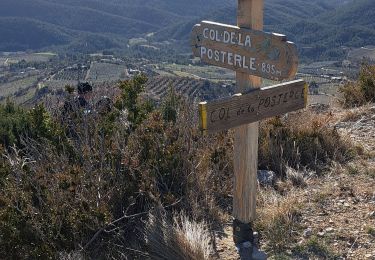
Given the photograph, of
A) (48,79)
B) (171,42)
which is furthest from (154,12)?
(48,79)

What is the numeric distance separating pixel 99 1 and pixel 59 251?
542 feet

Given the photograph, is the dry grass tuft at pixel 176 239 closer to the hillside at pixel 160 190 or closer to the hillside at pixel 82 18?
the hillside at pixel 160 190

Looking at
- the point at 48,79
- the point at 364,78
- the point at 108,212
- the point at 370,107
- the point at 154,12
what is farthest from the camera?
the point at 154,12

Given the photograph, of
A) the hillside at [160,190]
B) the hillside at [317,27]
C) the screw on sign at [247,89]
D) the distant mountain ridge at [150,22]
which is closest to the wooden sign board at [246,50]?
the screw on sign at [247,89]

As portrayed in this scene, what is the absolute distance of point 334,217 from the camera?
349 cm

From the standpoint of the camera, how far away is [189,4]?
179m

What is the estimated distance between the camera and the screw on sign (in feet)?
8.91

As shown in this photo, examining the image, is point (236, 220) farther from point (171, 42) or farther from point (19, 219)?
point (171, 42)

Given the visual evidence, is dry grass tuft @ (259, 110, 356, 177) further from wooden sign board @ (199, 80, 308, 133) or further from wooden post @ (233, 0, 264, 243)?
wooden sign board @ (199, 80, 308, 133)

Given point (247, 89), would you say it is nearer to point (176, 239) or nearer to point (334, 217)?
point (176, 239)

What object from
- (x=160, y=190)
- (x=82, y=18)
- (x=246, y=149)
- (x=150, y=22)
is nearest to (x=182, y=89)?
(x=160, y=190)

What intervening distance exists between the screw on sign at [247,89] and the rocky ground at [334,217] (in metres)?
0.24

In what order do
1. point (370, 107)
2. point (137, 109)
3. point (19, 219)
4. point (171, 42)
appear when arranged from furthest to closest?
point (171, 42) → point (370, 107) → point (137, 109) → point (19, 219)

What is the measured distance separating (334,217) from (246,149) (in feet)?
3.16
